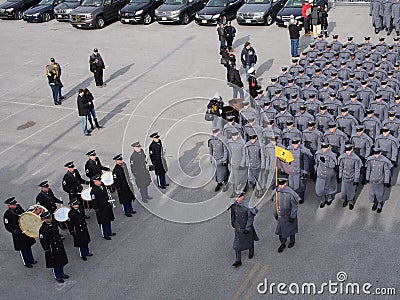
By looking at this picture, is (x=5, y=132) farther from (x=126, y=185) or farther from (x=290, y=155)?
(x=290, y=155)

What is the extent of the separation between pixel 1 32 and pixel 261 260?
2403 cm

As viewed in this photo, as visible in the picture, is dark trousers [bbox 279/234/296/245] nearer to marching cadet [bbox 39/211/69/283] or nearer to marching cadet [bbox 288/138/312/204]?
marching cadet [bbox 288/138/312/204]

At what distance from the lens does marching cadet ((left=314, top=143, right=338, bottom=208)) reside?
12.1m

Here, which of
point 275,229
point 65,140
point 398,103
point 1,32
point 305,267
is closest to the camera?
point 305,267

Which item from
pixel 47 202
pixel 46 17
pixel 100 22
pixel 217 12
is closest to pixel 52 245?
pixel 47 202

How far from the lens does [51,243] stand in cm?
1019

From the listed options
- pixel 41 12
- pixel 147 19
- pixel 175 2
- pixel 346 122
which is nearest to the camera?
pixel 346 122

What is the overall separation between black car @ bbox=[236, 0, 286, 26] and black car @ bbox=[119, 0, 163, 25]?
4.69 meters

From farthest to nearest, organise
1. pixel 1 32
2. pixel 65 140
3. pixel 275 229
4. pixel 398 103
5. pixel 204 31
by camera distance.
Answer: pixel 1 32 → pixel 204 31 → pixel 65 140 → pixel 398 103 → pixel 275 229

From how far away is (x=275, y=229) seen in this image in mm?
11633

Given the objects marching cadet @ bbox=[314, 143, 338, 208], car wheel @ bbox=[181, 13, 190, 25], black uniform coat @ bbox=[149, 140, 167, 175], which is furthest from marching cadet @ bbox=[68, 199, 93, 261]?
car wheel @ bbox=[181, 13, 190, 25]

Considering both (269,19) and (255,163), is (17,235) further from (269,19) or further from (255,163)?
(269,19)

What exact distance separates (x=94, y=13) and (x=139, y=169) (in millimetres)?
17746

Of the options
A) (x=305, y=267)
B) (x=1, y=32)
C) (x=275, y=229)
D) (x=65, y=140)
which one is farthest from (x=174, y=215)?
(x=1, y=32)
